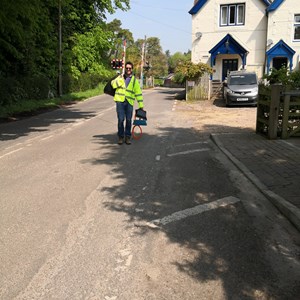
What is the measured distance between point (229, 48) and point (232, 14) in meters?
2.83

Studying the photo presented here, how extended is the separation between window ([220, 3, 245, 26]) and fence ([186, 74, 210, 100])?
23.0 feet

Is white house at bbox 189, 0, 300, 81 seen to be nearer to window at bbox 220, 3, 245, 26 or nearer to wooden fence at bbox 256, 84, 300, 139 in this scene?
window at bbox 220, 3, 245, 26

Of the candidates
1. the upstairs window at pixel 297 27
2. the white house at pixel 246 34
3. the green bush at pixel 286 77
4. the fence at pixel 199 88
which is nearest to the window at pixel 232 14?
the white house at pixel 246 34

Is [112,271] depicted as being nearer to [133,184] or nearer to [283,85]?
[133,184]

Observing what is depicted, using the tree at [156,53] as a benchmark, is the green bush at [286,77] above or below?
below

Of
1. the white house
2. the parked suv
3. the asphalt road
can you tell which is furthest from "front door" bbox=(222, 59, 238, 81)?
the asphalt road

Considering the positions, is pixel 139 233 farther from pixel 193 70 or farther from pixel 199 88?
pixel 199 88

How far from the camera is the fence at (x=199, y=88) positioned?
87.2 feet

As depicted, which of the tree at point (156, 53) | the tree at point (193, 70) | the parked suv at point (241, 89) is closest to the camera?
the parked suv at point (241, 89)

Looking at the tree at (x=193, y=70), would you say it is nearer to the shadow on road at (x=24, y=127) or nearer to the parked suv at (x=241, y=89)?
the parked suv at (x=241, y=89)

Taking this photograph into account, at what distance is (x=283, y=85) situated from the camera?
10.0 m

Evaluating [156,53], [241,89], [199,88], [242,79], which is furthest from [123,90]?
[156,53]

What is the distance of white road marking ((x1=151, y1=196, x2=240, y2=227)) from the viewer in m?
4.70

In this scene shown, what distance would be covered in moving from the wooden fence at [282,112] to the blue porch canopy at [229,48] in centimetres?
2092
